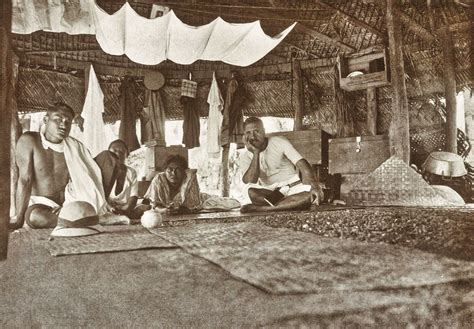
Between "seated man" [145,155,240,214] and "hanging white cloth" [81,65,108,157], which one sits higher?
"hanging white cloth" [81,65,108,157]

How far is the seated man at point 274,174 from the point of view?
13.4 ft

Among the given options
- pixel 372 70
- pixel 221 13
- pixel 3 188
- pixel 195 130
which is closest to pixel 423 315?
pixel 3 188

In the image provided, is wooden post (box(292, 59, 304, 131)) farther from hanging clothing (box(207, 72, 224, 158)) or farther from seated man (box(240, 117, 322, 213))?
seated man (box(240, 117, 322, 213))

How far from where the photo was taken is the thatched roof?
15.1ft

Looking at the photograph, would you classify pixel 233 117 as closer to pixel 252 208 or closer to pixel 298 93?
pixel 298 93

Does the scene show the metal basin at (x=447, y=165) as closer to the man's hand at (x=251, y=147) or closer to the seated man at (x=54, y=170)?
the man's hand at (x=251, y=147)

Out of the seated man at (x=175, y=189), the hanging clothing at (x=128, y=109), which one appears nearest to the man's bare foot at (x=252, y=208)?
the seated man at (x=175, y=189)

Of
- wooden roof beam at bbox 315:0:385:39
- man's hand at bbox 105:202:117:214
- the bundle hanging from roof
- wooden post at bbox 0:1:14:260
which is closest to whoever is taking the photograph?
wooden post at bbox 0:1:14:260

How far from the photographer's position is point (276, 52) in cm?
626

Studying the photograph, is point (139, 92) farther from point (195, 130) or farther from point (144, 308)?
point (144, 308)

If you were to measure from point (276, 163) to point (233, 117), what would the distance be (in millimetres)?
1668

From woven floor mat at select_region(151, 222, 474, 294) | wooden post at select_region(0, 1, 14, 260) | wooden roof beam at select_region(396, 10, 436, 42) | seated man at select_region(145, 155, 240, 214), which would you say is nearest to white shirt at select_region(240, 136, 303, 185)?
seated man at select_region(145, 155, 240, 214)

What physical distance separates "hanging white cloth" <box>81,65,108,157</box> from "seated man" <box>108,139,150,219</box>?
1.65 feet

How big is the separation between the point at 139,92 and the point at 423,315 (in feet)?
17.4
